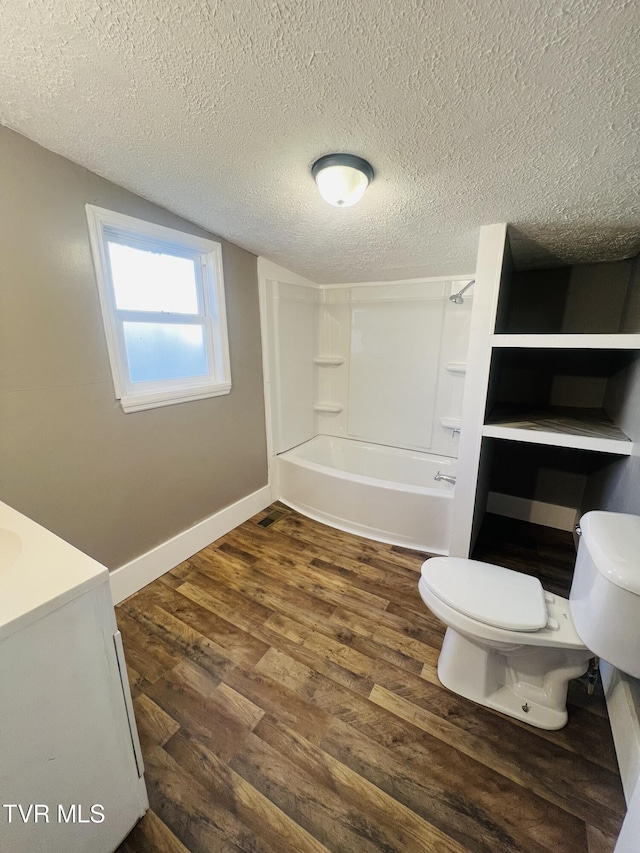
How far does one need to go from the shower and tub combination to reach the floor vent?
0.15 meters

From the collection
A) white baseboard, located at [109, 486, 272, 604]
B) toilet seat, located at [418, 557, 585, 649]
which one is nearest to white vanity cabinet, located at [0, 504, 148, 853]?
white baseboard, located at [109, 486, 272, 604]

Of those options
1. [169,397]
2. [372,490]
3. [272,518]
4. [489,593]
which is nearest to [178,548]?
[272,518]

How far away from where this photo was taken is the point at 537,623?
1134mm

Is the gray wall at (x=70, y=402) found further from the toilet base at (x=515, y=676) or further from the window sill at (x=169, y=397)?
the toilet base at (x=515, y=676)

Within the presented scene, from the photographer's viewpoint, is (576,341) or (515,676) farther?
(576,341)

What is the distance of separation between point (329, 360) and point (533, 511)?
6.98 feet

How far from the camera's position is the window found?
1.63 metres

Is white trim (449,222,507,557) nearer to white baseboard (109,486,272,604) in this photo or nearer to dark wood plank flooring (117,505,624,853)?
dark wood plank flooring (117,505,624,853)

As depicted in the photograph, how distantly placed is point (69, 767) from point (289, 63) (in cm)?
184

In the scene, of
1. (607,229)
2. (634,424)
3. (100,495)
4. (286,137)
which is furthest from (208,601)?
(607,229)

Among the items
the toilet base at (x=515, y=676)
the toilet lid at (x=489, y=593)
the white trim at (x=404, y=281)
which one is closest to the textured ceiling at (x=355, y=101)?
the white trim at (x=404, y=281)

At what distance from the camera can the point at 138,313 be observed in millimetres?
1771

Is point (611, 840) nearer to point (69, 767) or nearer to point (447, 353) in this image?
point (69, 767)

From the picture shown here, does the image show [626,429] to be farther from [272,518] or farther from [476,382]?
[272,518]
